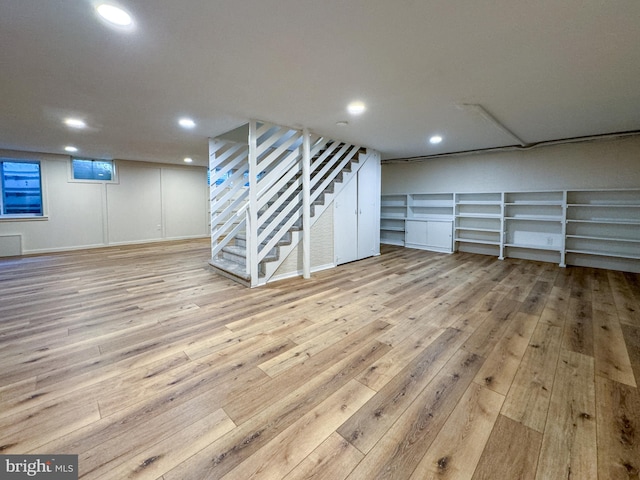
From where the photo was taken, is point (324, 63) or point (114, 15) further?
point (324, 63)

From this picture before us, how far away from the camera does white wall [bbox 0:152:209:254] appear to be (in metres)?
6.41

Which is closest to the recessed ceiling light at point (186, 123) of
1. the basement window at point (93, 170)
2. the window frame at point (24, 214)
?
the basement window at point (93, 170)

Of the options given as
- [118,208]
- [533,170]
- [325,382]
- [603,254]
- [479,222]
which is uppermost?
[533,170]

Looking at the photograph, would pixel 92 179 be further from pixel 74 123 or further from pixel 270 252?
pixel 270 252

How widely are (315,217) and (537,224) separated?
457 centimetres

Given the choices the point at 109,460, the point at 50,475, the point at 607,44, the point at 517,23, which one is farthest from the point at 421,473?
the point at 607,44

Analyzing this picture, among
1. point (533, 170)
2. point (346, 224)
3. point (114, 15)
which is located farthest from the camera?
point (533, 170)

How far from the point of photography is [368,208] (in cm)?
576

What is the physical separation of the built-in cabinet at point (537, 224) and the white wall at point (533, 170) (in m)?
Result: 0.19

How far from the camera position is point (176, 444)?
1300 mm

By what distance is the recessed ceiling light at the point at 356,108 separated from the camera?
3.16m

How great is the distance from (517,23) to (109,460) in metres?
3.27

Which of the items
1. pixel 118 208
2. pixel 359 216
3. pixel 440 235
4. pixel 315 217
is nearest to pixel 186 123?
pixel 315 217

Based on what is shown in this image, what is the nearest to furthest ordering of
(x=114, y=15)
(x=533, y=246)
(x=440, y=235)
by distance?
1. (x=114, y=15)
2. (x=533, y=246)
3. (x=440, y=235)
